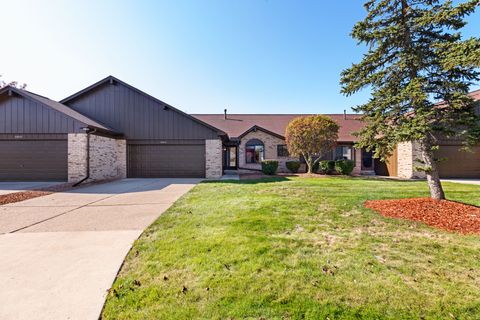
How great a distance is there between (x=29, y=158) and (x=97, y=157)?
141 inches

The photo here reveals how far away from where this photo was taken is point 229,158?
21.9 m

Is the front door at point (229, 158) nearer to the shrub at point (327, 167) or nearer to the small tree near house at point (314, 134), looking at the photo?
the small tree near house at point (314, 134)

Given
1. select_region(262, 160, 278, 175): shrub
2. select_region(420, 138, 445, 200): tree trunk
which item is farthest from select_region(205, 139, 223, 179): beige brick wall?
select_region(420, 138, 445, 200): tree trunk

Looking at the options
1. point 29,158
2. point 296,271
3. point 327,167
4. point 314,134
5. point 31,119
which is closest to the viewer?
point 296,271

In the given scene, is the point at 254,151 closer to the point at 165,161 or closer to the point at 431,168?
the point at 165,161

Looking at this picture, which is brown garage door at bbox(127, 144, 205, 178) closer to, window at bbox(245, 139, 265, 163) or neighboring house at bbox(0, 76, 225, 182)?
neighboring house at bbox(0, 76, 225, 182)

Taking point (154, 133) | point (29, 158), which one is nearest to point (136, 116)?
point (154, 133)

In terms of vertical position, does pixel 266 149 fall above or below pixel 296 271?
above

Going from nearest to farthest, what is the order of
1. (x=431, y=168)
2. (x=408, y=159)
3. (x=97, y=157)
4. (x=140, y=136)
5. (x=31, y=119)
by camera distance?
(x=431, y=168) < (x=31, y=119) < (x=97, y=157) < (x=408, y=159) < (x=140, y=136)

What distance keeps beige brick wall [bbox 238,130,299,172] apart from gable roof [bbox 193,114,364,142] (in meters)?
0.76

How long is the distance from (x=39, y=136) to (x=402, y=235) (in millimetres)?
17155

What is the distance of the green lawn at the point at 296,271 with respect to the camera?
7.89ft

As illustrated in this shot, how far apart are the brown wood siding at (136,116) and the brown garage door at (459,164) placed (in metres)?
14.9

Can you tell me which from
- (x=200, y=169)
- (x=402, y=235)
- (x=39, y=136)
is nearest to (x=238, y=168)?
(x=200, y=169)
